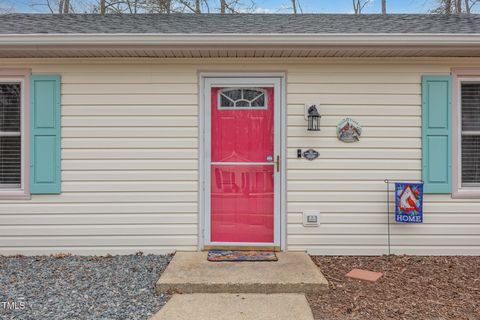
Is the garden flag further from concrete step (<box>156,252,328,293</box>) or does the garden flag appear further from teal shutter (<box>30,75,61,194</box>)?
teal shutter (<box>30,75,61,194</box>)

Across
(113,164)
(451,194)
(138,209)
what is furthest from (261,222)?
(451,194)

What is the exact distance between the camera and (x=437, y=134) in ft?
13.8

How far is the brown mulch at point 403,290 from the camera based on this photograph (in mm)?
2914

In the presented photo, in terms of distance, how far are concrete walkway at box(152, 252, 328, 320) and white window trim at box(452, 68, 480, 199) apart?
6.40 feet

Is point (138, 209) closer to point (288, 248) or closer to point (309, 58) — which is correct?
point (288, 248)

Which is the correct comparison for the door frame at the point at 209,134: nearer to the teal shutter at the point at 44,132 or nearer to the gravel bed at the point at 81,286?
the gravel bed at the point at 81,286

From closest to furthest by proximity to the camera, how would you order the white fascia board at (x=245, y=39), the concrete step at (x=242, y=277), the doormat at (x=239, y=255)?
the concrete step at (x=242, y=277) < the white fascia board at (x=245, y=39) < the doormat at (x=239, y=255)

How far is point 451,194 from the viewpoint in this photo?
4.25 metres

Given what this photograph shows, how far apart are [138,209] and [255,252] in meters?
1.42

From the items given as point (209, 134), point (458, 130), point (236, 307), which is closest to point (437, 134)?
point (458, 130)

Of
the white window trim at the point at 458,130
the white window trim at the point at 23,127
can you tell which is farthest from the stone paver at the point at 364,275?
the white window trim at the point at 23,127

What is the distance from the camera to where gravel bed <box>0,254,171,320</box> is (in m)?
2.93

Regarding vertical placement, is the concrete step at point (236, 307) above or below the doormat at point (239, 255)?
below

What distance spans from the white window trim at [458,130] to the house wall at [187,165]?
0.46 feet
